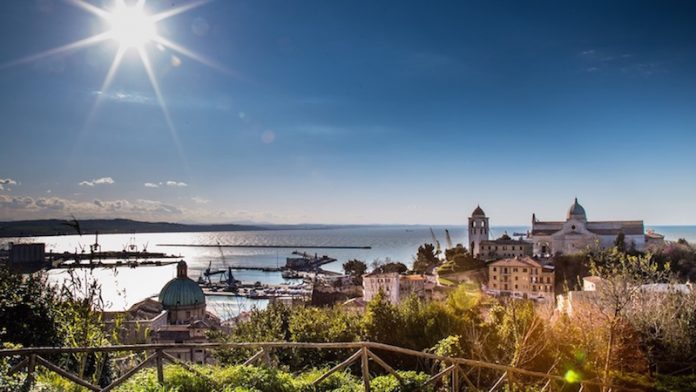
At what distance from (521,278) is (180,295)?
24.0 m

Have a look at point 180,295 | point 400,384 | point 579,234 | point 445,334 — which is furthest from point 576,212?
point 400,384

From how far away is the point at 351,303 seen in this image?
2558 cm

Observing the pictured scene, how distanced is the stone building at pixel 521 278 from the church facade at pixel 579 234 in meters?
9.70

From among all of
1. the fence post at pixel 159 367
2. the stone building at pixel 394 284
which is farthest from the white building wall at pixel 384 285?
the fence post at pixel 159 367

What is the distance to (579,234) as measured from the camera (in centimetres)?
4538

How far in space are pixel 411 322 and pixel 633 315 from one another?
4.53 m

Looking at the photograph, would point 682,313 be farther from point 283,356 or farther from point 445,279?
point 445,279

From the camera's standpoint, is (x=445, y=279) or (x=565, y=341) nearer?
(x=565, y=341)

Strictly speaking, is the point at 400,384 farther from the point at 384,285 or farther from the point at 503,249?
the point at 503,249

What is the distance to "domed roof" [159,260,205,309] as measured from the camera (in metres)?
26.0

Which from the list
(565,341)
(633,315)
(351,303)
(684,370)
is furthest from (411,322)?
(351,303)

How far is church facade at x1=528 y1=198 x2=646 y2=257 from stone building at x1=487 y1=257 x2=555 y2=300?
9705 mm

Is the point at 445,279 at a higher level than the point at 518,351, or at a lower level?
lower

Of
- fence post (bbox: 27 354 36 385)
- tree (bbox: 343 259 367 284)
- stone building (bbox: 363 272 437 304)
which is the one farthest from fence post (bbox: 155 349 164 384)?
tree (bbox: 343 259 367 284)
